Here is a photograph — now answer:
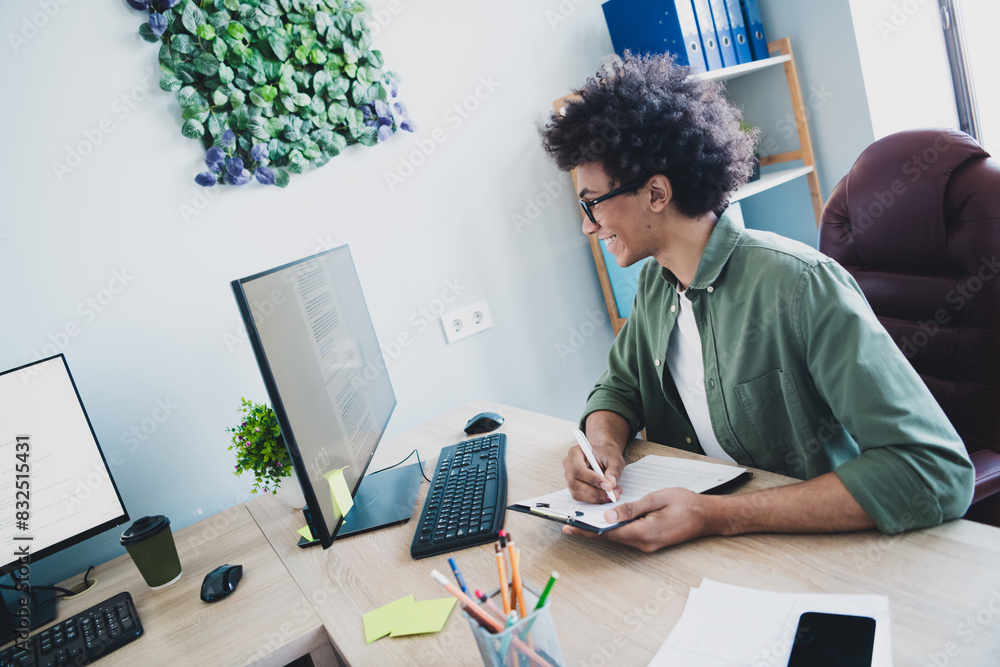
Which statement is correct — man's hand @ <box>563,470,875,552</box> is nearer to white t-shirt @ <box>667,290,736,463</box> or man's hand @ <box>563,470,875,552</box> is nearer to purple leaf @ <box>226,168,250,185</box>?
white t-shirt @ <box>667,290,736,463</box>

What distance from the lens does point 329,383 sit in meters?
1.17

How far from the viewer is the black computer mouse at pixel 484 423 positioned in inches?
61.7

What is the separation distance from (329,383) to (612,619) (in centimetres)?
64

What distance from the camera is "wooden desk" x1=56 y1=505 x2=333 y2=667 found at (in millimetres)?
964

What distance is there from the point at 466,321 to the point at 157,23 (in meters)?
1.08

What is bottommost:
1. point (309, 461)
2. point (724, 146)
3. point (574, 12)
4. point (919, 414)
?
point (919, 414)

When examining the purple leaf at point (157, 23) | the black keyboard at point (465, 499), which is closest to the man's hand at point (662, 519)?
the black keyboard at point (465, 499)

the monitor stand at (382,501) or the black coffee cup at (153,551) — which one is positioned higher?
the black coffee cup at (153,551)

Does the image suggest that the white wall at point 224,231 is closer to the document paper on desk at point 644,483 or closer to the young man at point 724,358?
the young man at point 724,358

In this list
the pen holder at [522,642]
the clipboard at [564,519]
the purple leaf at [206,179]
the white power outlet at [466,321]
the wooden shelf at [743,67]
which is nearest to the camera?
the pen holder at [522,642]

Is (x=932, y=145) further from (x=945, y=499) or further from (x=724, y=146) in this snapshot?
(x=945, y=499)

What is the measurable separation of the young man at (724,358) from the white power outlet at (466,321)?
0.63 m

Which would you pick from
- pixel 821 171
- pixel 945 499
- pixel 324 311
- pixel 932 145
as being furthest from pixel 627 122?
pixel 821 171

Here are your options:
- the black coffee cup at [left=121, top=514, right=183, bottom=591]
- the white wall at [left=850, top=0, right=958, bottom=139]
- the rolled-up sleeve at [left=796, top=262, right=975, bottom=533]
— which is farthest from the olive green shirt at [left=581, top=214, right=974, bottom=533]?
the white wall at [left=850, top=0, right=958, bottom=139]
